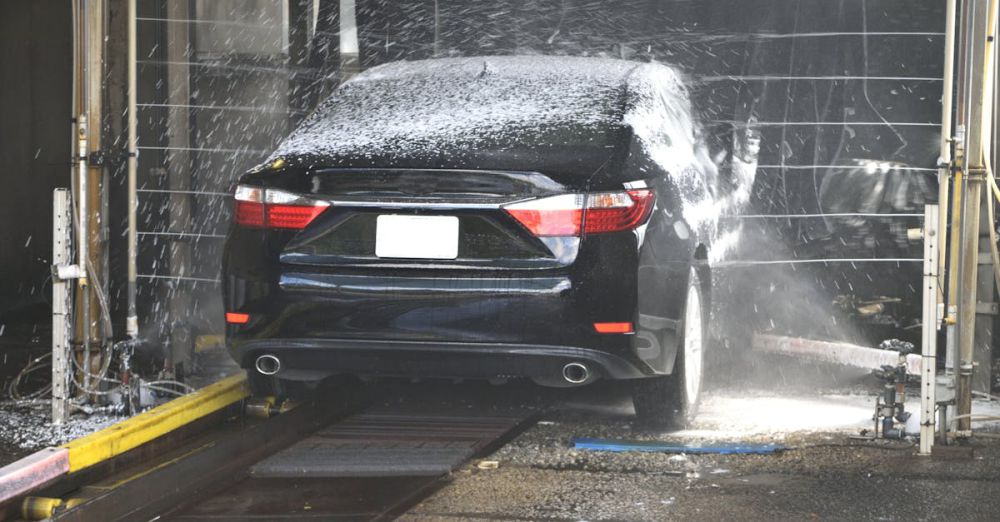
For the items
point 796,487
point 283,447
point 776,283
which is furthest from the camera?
point 776,283

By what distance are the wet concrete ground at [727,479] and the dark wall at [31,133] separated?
4.74 m

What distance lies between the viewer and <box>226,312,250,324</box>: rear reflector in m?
5.74

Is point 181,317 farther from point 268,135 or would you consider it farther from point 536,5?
point 536,5

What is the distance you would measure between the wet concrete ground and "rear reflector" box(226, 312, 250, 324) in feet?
3.46

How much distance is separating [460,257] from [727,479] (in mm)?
1268

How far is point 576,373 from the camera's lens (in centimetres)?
559

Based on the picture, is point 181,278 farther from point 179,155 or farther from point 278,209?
point 278,209

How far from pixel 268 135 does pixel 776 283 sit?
133 inches

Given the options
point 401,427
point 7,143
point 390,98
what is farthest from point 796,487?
point 7,143

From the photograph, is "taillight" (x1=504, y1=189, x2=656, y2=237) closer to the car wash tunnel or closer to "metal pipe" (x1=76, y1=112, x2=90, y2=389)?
the car wash tunnel

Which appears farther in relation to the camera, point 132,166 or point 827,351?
point 827,351

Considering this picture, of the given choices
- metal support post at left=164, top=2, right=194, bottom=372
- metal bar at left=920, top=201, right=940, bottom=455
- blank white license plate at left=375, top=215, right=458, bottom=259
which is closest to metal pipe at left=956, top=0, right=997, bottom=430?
metal bar at left=920, top=201, right=940, bottom=455

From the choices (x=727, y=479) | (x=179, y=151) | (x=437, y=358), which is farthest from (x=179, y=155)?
(x=727, y=479)

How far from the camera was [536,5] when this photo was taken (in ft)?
31.2
